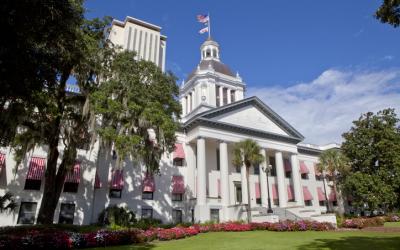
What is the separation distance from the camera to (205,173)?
33.4 m

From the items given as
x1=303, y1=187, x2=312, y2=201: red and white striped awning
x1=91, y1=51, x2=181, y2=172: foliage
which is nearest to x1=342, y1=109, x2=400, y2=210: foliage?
x1=303, y1=187, x2=312, y2=201: red and white striped awning

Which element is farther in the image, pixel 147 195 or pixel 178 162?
pixel 178 162

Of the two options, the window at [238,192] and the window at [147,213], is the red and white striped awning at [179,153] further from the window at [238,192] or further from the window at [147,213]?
the window at [238,192]

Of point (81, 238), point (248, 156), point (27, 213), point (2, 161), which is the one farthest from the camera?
point (248, 156)

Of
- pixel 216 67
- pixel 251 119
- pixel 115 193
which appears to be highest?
pixel 216 67

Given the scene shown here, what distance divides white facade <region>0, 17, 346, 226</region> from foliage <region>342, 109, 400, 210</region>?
19.2 ft

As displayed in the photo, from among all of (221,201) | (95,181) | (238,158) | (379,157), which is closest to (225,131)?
(238,158)

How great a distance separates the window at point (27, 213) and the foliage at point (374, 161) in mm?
38562

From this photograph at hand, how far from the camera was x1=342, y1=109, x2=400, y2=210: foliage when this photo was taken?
126 feet

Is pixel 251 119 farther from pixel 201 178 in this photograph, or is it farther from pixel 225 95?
pixel 225 95

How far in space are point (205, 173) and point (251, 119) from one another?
1052 centimetres

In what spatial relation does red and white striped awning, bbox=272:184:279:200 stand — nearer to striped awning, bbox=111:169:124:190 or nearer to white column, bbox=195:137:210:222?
white column, bbox=195:137:210:222

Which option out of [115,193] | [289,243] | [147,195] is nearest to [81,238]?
[289,243]

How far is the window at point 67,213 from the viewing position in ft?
84.8
